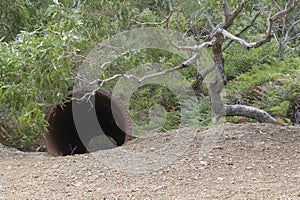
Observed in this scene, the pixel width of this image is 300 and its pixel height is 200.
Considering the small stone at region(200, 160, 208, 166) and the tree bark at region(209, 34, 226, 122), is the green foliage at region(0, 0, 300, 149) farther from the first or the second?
the small stone at region(200, 160, 208, 166)

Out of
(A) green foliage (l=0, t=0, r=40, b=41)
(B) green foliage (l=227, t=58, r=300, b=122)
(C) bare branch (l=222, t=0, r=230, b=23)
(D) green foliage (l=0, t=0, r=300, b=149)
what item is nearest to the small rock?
(D) green foliage (l=0, t=0, r=300, b=149)

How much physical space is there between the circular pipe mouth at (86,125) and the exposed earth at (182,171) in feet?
2.67

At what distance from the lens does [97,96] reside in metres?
6.56

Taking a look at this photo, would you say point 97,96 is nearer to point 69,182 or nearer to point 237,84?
point 69,182

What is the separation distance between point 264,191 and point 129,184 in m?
1.10

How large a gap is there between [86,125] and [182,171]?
11.7 ft

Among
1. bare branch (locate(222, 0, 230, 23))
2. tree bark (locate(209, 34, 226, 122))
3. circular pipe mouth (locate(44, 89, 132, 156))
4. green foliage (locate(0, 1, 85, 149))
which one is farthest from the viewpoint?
circular pipe mouth (locate(44, 89, 132, 156))

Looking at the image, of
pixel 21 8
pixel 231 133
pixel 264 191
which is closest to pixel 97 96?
pixel 21 8

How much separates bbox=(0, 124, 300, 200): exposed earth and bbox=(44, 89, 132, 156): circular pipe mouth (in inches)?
32.0

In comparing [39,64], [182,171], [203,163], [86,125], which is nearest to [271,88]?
[86,125]

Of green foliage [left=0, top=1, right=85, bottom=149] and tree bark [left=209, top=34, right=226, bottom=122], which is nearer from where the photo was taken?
green foliage [left=0, top=1, right=85, bottom=149]

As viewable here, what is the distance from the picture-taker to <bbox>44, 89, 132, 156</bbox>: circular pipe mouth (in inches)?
246

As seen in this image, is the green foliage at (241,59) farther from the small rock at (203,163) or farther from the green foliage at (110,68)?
the small rock at (203,163)

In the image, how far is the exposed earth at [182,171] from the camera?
3873mm
